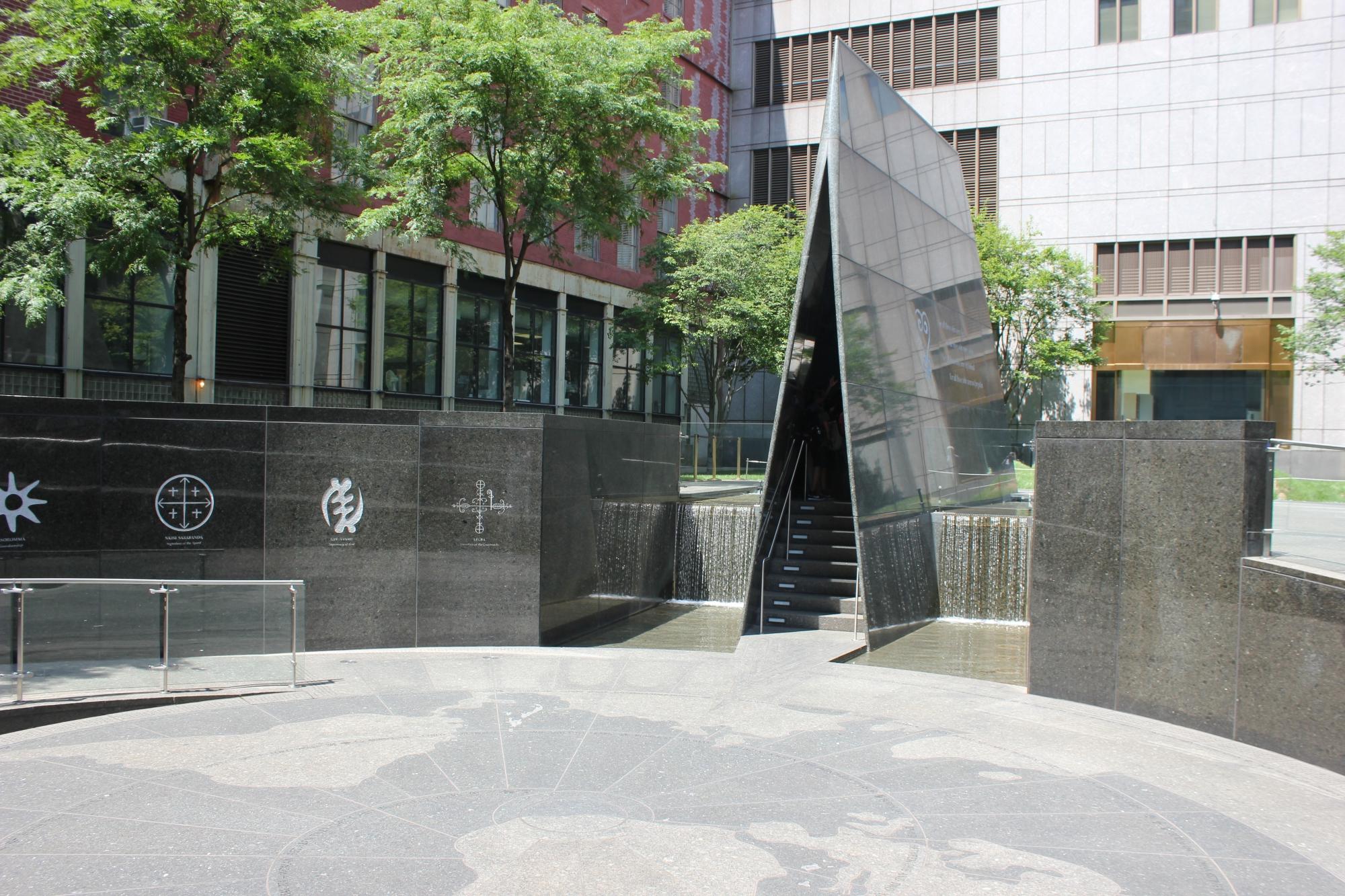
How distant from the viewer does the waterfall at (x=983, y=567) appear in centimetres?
1574

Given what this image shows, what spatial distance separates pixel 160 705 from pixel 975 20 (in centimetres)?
4046

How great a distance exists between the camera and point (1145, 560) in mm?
9008

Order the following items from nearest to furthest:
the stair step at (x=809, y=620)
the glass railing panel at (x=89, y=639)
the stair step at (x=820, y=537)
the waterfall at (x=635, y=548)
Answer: the glass railing panel at (x=89, y=639)
the stair step at (x=809, y=620)
the waterfall at (x=635, y=548)
the stair step at (x=820, y=537)

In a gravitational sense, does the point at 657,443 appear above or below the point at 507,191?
below

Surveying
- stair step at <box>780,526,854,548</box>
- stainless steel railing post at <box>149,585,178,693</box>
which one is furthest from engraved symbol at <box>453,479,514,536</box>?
stair step at <box>780,526,854,548</box>

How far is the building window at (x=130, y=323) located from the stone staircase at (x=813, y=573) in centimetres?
1353

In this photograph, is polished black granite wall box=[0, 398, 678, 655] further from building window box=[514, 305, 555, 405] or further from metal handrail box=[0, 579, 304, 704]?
building window box=[514, 305, 555, 405]

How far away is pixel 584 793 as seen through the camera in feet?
22.2

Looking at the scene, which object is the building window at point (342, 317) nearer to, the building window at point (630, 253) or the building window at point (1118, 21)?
the building window at point (630, 253)

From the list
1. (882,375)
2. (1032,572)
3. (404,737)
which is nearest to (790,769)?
(404,737)

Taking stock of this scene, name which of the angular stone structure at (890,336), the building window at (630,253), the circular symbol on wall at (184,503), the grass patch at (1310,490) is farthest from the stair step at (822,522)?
the building window at (630,253)

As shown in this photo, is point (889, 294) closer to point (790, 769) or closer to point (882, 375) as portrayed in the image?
point (882, 375)

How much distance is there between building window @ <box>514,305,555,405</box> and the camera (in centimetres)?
3347

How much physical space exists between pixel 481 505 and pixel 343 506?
5.26 feet
